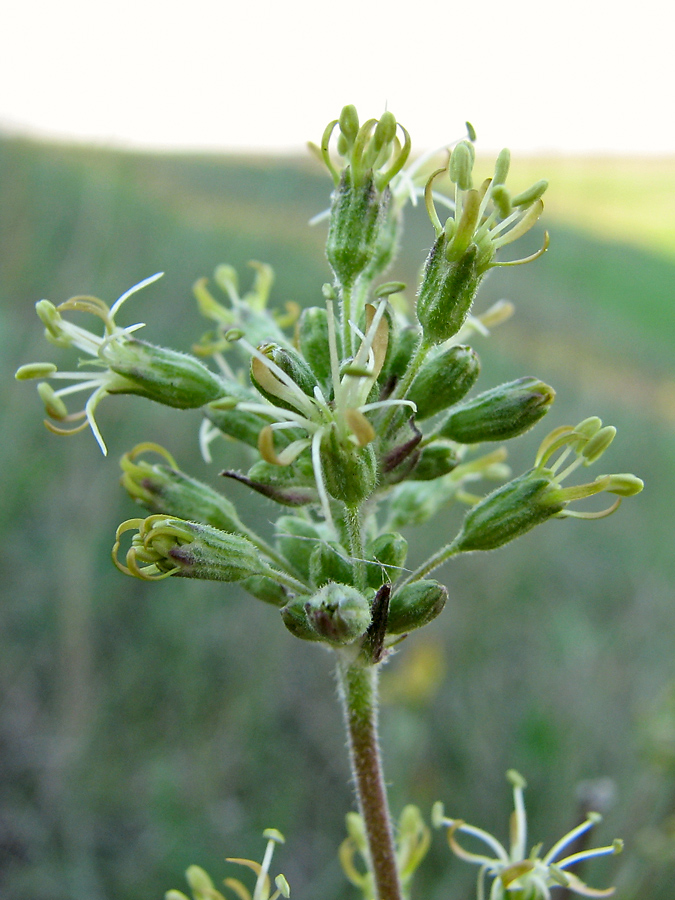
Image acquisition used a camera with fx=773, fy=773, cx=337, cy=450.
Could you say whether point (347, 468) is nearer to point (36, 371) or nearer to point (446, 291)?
point (446, 291)

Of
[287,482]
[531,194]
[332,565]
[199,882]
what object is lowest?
[199,882]

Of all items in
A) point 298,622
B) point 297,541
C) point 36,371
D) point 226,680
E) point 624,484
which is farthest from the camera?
point 226,680

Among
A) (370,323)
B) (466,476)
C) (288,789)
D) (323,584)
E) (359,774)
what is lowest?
(288,789)

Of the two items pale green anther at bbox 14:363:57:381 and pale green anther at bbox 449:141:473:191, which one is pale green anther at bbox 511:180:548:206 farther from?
pale green anther at bbox 14:363:57:381

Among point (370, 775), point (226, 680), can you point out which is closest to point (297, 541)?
point (370, 775)

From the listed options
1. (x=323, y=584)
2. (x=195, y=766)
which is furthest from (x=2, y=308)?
(x=323, y=584)

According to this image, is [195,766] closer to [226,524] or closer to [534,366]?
[226,524]
